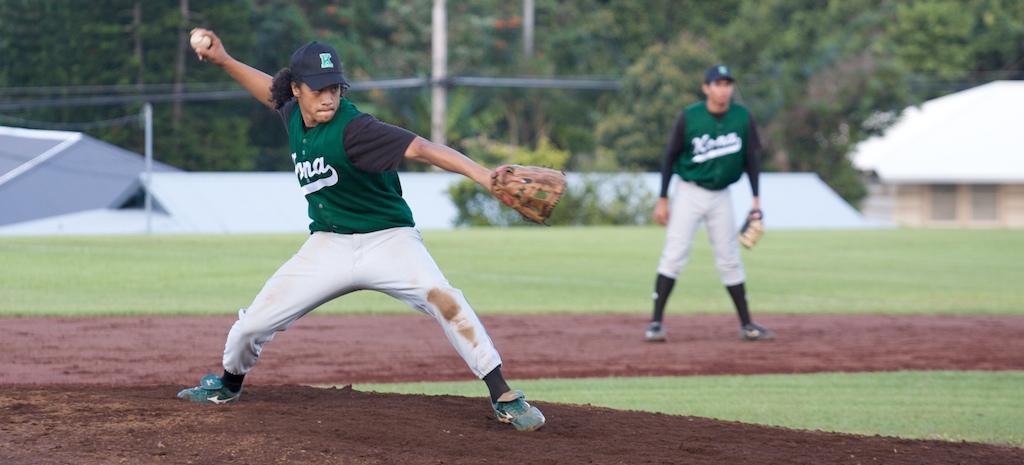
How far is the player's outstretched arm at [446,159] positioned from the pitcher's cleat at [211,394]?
1.53 meters

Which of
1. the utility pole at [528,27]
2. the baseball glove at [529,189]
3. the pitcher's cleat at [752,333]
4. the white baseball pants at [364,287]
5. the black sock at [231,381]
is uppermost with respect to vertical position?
the utility pole at [528,27]

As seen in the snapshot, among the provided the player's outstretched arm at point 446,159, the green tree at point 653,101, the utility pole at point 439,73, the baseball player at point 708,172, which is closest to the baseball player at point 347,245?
the player's outstretched arm at point 446,159

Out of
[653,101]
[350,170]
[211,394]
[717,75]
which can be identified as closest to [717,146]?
[717,75]

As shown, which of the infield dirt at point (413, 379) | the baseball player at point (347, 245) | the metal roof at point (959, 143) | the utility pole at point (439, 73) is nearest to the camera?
the infield dirt at point (413, 379)

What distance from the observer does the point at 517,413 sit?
5.33 metres

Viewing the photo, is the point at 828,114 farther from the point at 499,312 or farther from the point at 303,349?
the point at 303,349

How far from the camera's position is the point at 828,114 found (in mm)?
43031

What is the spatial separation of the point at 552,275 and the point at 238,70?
11223mm

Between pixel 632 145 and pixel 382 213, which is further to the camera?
pixel 632 145

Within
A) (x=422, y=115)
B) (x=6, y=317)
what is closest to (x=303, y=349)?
(x=6, y=317)

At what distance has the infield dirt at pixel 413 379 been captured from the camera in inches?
188

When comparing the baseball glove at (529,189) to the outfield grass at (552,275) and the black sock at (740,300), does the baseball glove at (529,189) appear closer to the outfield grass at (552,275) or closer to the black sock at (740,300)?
the black sock at (740,300)

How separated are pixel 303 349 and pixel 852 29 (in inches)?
1652

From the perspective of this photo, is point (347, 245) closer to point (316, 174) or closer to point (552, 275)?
point (316, 174)
